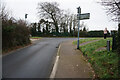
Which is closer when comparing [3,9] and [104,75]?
[104,75]

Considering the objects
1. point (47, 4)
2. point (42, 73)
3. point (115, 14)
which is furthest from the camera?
point (47, 4)

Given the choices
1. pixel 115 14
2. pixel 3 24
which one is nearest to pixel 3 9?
pixel 3 24

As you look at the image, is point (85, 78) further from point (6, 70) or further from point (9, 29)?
point (9, 29)

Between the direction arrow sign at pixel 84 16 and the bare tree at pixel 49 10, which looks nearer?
the direction arrow sign at pixel 84 16

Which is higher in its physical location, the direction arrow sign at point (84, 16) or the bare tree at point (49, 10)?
the bare tree at point (49, 10)

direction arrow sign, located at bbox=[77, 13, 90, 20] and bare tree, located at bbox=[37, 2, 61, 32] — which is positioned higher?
bare tree, located at bbox=[37, 2, 61, 32]

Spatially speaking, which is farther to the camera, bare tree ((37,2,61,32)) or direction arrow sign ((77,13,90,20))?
bare tree ((37,2,61,32))

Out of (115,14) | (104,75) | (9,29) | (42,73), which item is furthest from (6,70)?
(115,14)

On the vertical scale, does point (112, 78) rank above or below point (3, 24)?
below

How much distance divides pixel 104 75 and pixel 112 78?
270 mm

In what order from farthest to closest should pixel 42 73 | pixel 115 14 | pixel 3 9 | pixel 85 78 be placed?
pixel 3 9
pixel 115 14
pixel 42 73
pixel 85 78

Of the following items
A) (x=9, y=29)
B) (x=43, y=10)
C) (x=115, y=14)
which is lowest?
(x=9, y=29)

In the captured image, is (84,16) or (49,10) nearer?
(84,16)

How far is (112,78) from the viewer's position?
3.83 m
